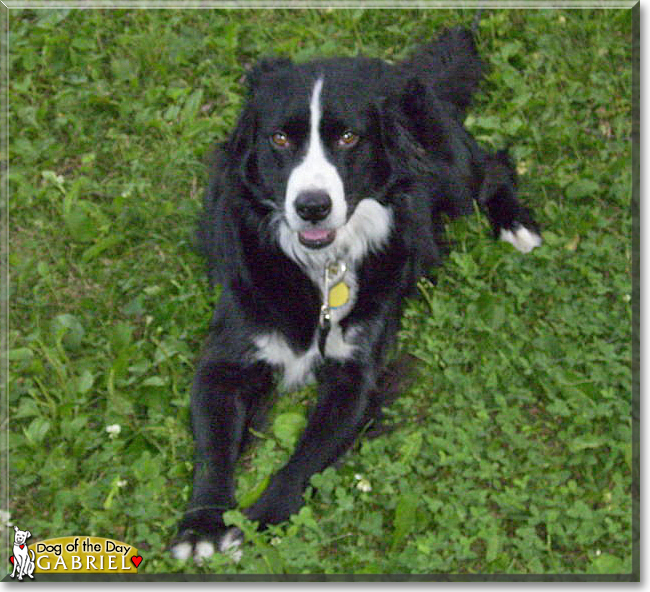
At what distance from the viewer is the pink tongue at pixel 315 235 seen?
11.2 feet

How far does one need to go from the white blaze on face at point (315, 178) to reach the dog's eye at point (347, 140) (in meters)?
0.08

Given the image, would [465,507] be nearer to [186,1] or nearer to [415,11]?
[415,11]

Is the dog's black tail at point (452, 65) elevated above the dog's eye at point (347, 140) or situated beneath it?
situated beneath

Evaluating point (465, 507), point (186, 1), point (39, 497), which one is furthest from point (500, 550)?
point (186, 1)

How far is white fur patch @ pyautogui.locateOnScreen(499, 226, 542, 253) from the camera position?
14.3ft

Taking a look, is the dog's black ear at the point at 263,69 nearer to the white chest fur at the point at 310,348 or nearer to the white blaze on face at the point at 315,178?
the white blaze on face at the point at 315,178

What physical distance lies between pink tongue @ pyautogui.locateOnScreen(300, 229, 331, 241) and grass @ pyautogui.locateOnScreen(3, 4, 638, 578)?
716 millimetres

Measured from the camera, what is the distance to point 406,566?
3.10 metres

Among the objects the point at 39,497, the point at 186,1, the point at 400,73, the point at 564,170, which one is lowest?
the point at 39,497

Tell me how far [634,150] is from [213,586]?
A: 3088 mm

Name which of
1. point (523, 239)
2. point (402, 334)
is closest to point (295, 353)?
point (402, 334)

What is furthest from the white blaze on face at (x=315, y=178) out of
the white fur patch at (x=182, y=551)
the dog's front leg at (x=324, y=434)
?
the white fur patch at (x=182, y=551)

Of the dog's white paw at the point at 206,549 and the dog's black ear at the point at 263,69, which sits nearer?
the dog's white paw at the point at 206,549

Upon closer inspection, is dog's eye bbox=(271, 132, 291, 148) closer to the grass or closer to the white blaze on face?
the white blaze on face
